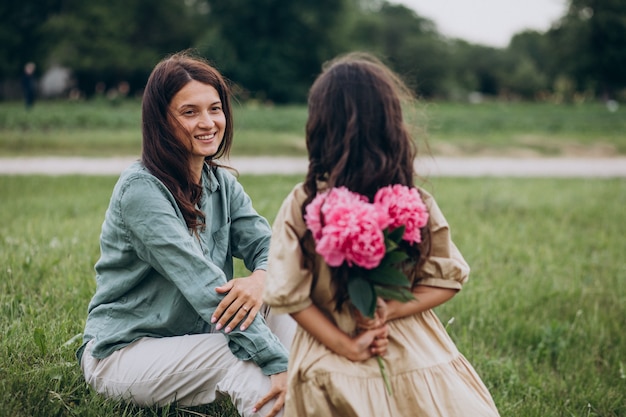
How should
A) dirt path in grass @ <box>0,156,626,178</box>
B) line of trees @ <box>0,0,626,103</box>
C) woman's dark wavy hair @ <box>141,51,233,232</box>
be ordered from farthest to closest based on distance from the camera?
line of trees @ <box>0,0,626,103</box> → dirt path in grass @ <box>0,156,626,178</box> → woman's dark wavy hair @ <box>141,51,233,232</box>

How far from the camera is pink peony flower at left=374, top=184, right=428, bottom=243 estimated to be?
5.90 feet

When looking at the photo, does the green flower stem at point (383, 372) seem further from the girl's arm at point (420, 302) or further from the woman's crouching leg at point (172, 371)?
the woman's crouching leg at point (172, 371)

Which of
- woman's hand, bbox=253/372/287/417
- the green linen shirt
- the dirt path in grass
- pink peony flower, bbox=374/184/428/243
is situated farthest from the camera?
the dirt path in grass

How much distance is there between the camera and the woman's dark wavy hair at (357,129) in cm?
187

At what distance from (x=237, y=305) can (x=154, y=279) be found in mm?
362

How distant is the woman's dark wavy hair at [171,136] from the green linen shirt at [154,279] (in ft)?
0.18

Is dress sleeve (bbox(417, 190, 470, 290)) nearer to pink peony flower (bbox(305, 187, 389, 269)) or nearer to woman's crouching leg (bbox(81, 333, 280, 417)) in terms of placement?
pink peony flower (bbox(305, 187, 389, 269))

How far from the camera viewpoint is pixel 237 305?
2.31 m

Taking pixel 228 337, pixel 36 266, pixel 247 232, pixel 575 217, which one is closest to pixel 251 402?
pixel 228 337

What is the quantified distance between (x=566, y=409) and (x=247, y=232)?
168 centimetres

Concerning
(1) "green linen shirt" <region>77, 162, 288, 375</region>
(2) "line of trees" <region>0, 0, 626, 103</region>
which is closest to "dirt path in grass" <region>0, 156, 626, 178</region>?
(1) "green linen shirt" <region>77, 162, 288, 375</region>

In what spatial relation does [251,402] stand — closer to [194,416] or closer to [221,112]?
[194,416]

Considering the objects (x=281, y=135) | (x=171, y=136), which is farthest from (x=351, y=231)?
(x=281, y=135)

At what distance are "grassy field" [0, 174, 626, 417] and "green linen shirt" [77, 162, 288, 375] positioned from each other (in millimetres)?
283
